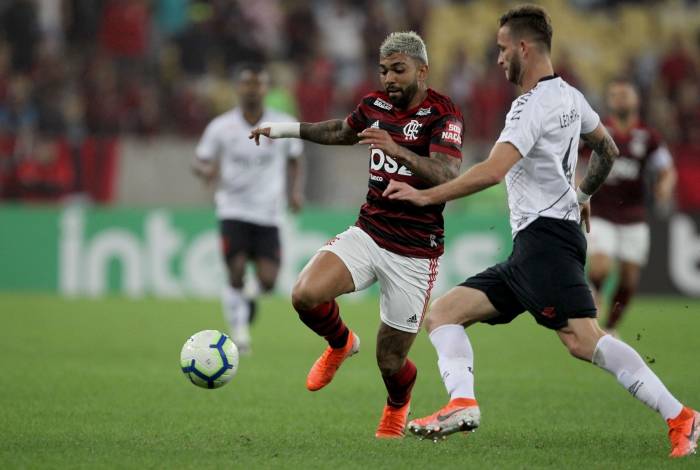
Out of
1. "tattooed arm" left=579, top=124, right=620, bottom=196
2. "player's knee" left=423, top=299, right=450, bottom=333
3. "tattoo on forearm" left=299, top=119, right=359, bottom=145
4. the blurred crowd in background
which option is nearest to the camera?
"player's knee" left=423, top=299, right=450, bottom=333

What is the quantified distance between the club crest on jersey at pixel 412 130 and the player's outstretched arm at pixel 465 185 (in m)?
0.92

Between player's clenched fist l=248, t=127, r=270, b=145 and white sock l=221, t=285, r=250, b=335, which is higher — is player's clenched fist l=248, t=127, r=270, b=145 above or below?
above

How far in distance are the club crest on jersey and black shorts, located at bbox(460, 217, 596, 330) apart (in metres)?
0.89

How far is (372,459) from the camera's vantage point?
624cm

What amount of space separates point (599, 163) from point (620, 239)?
641cm

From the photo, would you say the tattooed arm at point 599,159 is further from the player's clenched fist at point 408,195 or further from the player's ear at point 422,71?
A: the player's clenched fist at point 408,195

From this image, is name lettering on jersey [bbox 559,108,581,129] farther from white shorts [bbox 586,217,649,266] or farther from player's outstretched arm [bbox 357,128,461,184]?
white shorts [bbox 586,217,649,266]

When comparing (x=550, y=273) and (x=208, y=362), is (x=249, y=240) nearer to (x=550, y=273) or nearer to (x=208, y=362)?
(x=208, y=362)

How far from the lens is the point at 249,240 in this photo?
1251cm

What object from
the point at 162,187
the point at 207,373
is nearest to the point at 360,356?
the point at 207,373

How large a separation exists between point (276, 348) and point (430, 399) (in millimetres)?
4094

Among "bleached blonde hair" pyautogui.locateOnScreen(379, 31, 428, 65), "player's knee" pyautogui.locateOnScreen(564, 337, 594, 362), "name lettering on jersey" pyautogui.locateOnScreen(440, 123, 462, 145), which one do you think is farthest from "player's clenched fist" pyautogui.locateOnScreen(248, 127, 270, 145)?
"player's knee" pyautogui.locateOnScreen(564, 337, 594, 362)

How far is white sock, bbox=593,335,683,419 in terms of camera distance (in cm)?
629

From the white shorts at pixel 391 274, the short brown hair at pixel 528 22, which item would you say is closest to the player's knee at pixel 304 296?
the white shorts at pixel 391 274
